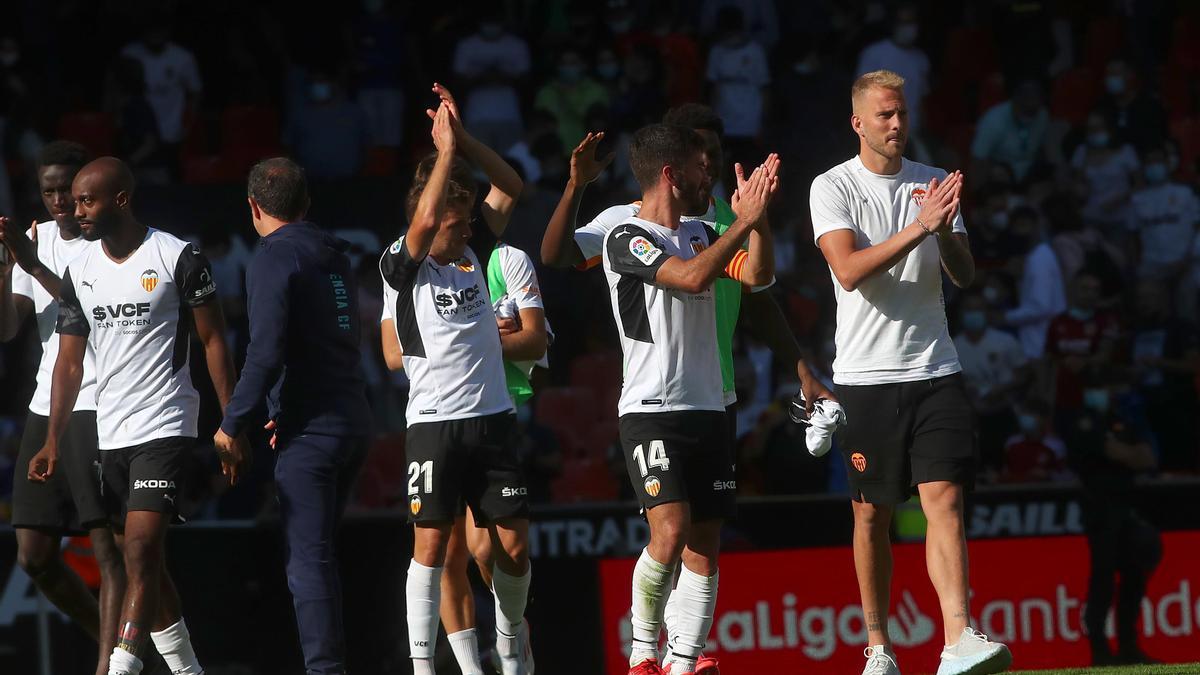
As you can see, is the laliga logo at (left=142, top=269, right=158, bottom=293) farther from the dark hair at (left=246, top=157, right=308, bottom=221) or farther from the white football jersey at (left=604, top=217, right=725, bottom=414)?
the white football jersey at (left=604, top=217, right=725, bottom=414)

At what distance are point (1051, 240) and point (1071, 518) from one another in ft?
16.5

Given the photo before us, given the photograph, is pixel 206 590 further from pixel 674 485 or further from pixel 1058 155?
pixel 1058 155

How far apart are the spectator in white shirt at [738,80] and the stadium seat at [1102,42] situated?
3.94 meters

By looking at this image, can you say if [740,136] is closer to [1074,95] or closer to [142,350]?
[1074,95]

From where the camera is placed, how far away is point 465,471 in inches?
290

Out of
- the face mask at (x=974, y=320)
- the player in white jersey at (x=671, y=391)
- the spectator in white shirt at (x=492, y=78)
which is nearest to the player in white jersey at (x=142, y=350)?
the player in white jersey at (x=671, y=391)

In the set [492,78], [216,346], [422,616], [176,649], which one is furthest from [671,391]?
[492,78]

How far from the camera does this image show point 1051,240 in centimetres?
1559

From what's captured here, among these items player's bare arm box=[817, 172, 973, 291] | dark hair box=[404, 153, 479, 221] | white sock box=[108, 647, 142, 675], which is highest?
dark hair box=[404, 153, 479, 221]

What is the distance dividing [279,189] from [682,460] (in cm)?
Result: 204

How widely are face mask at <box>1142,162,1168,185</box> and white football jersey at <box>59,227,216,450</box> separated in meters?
11.0

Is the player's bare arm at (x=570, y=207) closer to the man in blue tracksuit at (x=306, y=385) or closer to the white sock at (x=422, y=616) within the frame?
the man in blue tracksuit at (x=306, y=385)

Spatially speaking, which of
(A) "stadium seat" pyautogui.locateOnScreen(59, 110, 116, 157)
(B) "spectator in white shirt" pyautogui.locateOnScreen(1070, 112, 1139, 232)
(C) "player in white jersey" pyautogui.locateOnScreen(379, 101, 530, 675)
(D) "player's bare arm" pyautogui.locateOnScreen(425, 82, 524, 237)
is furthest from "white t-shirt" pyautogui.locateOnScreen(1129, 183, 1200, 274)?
(C) "player in white jersey" pyautogui.locateOnScreen(379, 101, 530, 675)

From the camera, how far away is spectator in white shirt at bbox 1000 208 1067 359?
48.9 feet
